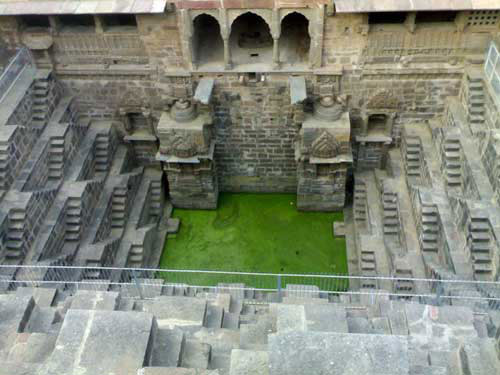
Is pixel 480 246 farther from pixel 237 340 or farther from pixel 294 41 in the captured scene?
pixel 294 41

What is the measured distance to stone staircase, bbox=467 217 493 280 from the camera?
9695 millimetres

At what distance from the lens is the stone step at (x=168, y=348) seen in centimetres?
578

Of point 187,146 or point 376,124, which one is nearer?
point 187,146

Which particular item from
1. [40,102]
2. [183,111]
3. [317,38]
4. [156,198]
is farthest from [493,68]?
[40,102]

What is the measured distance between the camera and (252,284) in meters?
12.3

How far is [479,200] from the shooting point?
10.2 meters

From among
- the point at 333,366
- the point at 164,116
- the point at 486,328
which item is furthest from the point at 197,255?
the point at 333,366

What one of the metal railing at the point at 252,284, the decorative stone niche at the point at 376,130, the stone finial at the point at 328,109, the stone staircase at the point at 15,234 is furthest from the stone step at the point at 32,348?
the decorative stone niche at the point at 376,130

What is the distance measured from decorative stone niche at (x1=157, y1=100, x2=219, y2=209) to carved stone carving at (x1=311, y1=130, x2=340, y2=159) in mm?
2756

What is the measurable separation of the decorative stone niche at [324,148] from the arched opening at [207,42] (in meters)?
2.93

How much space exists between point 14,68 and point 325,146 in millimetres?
8198

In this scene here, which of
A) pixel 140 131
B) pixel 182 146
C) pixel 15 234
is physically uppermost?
pixel 140 131

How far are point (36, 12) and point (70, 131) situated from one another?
299cm

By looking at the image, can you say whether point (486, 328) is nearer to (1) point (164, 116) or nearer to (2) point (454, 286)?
(2) point (454, 286)
